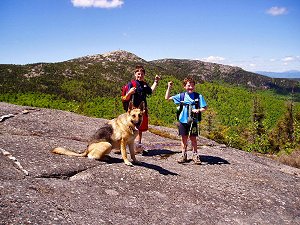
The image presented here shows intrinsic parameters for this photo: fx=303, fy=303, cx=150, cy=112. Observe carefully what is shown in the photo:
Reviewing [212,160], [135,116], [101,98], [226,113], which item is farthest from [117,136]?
[226,113]

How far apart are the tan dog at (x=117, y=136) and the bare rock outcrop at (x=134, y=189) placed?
0.42 meters

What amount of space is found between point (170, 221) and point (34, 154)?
576cm

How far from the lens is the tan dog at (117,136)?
10.6 m

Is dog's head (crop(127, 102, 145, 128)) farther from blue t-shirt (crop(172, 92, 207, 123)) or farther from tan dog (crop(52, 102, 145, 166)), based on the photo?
blue t-shirt (crop(172, 92, 207, 123))

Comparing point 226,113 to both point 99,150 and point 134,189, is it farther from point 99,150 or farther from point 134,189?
point 134,189

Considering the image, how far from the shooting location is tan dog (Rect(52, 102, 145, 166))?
10.6 m

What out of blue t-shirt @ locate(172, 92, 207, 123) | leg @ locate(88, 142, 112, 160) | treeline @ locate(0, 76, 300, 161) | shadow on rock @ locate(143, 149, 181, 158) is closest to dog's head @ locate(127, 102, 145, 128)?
leg @ locate(88, 142, 112, 160)

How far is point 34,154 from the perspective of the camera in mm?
11062

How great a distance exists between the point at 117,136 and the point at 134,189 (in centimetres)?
218

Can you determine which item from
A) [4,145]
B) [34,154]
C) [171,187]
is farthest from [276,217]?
[4,145]

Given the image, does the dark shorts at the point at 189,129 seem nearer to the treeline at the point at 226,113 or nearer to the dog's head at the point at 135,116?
the dog's head at the point at 135,116

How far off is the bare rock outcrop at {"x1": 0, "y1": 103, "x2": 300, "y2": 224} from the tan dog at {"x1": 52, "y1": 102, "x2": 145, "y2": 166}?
42cm

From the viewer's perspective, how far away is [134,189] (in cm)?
962

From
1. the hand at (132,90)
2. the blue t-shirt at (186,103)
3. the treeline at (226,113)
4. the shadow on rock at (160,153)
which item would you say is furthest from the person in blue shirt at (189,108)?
the treeline at (226,113)
